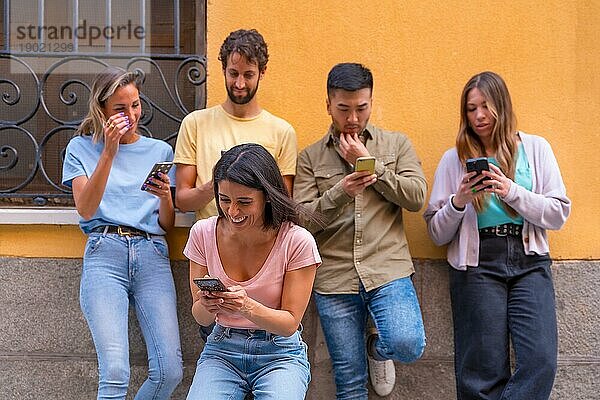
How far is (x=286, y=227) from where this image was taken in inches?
138

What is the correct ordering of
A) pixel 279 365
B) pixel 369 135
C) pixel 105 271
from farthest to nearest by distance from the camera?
pixel 369 135 → pixel 105 271 → pixel 279 365

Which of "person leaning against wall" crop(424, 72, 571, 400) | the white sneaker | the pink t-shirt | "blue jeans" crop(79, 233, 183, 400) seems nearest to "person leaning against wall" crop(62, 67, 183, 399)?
"blue jeans" crop(79, 233, 183, 400)

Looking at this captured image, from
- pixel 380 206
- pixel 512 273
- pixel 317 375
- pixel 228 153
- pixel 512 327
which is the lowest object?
pixel 317 375

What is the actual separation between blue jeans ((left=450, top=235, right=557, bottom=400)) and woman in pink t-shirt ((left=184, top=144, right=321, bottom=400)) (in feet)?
4.08

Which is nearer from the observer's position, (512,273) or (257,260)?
(257,260)

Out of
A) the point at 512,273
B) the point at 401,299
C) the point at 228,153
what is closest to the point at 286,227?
the point at 228,153

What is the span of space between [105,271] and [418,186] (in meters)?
Answer: 1.66

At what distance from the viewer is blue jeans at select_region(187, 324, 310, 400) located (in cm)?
332

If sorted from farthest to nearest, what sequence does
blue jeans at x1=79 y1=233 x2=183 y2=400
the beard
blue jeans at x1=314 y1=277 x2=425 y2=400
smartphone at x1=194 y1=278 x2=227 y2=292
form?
the beard, blue jeans at x1=314 y1=277 x2=425 y2=400, blue jeans at x1=79 y1=233 x2=183 y2=400, smartphone at x1=194 y1=278 x2=227 y2=292

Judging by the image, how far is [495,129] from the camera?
14.3 feet

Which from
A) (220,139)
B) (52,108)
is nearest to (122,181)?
(220,139)

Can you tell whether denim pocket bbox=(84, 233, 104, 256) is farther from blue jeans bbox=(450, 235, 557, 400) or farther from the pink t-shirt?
blue jeans bbox=(450, 235, 557, 400)

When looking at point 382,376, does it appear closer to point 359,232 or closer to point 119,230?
point 359,232

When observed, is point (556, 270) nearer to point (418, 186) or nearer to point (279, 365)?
point (418, 186)
